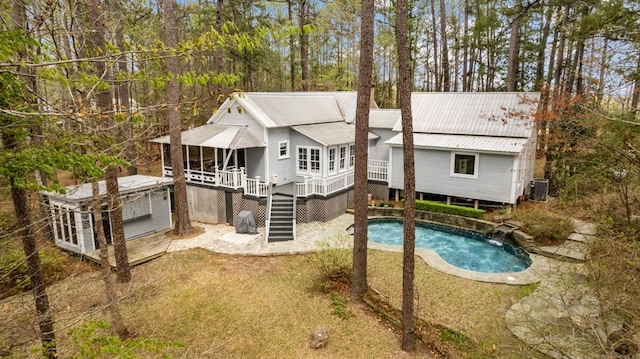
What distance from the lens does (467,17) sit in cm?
3023

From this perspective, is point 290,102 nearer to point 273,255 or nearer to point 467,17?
point 273,255

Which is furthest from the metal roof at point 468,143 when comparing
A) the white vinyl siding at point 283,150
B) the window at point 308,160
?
the white vinyl siding at point 283,150

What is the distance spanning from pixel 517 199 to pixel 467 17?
779 inches

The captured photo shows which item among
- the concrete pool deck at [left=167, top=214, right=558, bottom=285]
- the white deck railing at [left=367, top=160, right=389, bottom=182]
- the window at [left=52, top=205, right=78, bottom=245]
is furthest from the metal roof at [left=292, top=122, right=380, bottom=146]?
the window at [left=52, top=205, right=78, bottom=245]

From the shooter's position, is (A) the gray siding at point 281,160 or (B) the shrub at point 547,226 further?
(A) the gray siding at point 281,160

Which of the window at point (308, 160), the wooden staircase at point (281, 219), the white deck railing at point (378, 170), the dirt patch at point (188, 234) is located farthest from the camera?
the white deck railing at point (378, 170)

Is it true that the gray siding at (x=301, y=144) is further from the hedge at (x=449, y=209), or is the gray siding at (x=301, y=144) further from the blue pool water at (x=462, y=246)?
the hedge at (x=449, y=209)

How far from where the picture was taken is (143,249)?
1277cm

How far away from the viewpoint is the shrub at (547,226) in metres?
13.1

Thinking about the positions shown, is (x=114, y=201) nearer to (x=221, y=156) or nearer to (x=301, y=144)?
(x=221, y=156)

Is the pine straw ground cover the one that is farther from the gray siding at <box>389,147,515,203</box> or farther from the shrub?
the gray siding at <box>389,147,515,203</box>

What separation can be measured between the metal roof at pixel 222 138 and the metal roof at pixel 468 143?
22.1 feet

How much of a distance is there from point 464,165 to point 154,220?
1373 centimetres

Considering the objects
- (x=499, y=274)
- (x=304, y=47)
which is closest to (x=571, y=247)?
(x=499, y=274)
